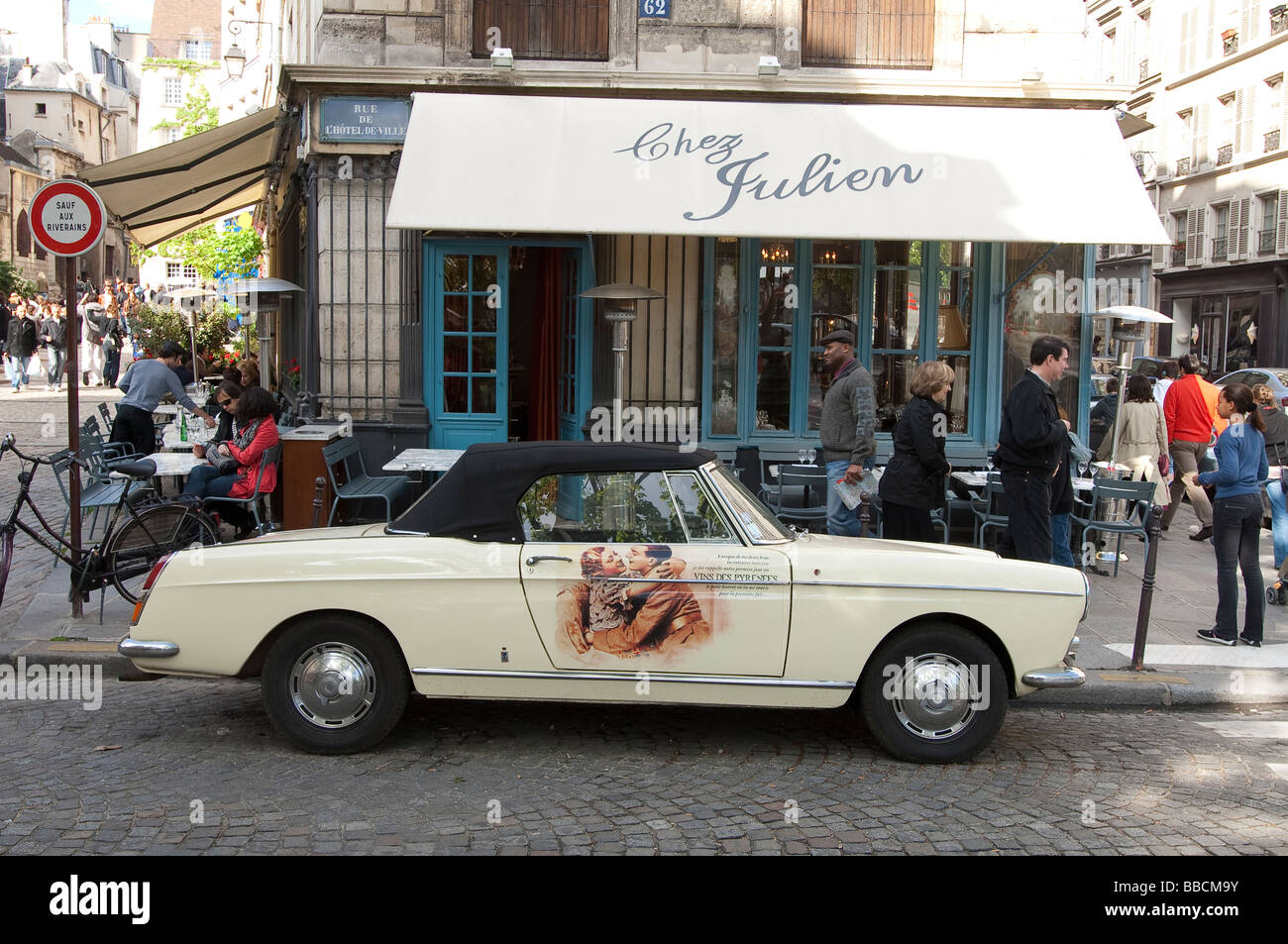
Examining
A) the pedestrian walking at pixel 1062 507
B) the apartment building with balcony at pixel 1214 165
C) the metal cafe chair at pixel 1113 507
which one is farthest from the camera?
the apartment building with balcony at pixel 1214 165

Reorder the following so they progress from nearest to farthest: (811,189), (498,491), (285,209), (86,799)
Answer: (86,799)
(498,491)
(811,189)
(285,209)

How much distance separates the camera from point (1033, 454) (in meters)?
7.62

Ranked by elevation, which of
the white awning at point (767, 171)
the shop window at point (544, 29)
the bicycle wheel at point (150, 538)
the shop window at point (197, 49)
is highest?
the shop window at point (197, 49)

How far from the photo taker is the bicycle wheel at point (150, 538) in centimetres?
798

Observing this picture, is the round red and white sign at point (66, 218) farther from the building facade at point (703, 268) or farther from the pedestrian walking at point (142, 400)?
the pedestrian walking at point (142, 400)

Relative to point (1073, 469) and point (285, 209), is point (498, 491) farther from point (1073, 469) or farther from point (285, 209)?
point (285, 209)

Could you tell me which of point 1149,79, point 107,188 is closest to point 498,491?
point 107,188

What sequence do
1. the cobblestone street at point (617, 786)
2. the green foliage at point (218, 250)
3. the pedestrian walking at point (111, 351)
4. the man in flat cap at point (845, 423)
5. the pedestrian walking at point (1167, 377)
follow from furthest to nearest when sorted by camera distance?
1. the pedestrian walking at point (111, 351)
2. the green foliage at point (218, 250)
3. the pedestrian walking at point (1167, 377)
4. the man in flat cap at point (845, 423)
5. the cobblestone street at point (617, 786)

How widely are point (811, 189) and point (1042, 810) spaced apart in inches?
245

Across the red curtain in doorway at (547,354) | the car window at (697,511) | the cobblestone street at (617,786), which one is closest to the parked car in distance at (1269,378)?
the red curtain in doorway at (547,354)

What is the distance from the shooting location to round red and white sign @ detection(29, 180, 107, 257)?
8.27 metres

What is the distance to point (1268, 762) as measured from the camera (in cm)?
587

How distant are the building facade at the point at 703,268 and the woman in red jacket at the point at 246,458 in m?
1.73

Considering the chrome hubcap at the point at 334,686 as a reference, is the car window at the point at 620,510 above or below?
above
